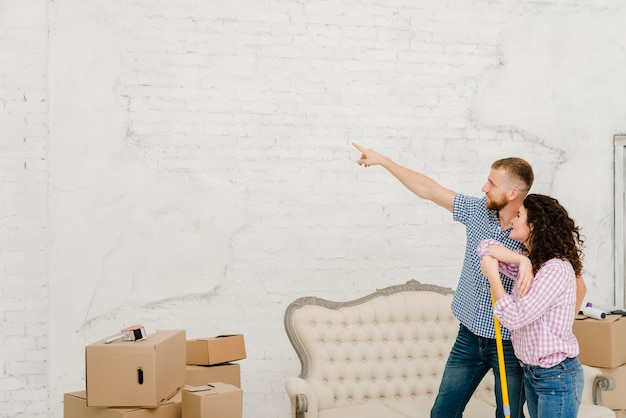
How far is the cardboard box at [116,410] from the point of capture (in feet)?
10.7

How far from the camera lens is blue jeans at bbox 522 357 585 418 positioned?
2680 mm

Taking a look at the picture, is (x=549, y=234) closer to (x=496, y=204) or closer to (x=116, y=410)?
(x=496, y=204)

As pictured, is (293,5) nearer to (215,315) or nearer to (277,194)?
(277,194)

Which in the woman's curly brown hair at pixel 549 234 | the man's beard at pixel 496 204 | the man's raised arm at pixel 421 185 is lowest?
the woman's curly brown hair at pixel 549 234

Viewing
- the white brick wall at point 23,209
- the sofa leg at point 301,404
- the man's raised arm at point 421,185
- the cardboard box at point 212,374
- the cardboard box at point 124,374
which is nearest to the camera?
the cardboard box at point 124,374

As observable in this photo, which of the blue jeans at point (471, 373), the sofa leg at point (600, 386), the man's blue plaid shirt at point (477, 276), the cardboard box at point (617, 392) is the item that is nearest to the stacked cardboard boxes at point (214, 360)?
the blue jeans at point (471, 373)

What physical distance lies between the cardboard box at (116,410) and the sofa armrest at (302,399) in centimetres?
61

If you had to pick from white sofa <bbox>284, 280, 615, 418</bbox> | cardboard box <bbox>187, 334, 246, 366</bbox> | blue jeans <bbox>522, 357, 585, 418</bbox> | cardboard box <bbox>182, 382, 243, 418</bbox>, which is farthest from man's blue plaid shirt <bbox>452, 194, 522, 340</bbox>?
cardboard box <bbox>187, 334, 246, 366</bbox>

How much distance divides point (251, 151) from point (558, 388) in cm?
276

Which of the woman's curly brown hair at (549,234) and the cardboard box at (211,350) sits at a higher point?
the woman's curly brown hair at (549,234)

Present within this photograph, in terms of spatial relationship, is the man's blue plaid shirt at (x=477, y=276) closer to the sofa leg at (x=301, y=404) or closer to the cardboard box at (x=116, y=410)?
the sofa leg at (x=301, y=404)

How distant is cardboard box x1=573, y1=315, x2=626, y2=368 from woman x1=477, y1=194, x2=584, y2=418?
150 centimetres

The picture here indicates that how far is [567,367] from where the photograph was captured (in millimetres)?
2713

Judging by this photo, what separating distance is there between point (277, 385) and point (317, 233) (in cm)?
109
